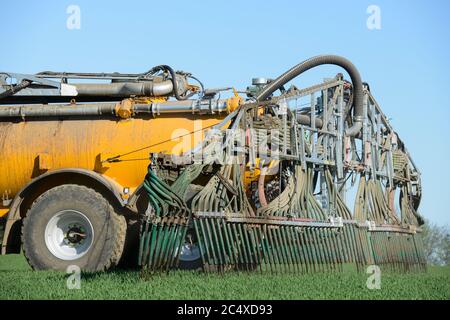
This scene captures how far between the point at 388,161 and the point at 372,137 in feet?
1.96

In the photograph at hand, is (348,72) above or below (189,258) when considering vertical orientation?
above

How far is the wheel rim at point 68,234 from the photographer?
1299 cm

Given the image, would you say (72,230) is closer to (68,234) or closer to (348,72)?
(68,234)

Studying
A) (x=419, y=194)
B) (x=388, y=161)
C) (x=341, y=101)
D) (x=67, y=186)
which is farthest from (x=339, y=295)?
(x=419, y=194)

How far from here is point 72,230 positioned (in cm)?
1317

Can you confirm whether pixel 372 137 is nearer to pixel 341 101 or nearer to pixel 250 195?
pixel 341 101

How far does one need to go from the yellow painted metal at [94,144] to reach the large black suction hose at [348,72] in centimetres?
185

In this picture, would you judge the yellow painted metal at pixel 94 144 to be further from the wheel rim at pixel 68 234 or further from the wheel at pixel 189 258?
the wheel at pixel 189 258

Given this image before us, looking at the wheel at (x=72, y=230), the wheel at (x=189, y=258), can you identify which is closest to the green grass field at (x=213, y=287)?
the wheel at (x=72, y=230)

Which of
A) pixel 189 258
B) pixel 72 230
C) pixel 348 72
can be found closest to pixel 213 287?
pixel 72 230

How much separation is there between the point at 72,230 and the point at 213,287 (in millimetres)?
4159

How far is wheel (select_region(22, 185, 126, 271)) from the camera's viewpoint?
12742 mm

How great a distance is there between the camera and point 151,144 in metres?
13.4

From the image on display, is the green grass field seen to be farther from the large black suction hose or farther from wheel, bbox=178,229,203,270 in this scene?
the large black suction hose
